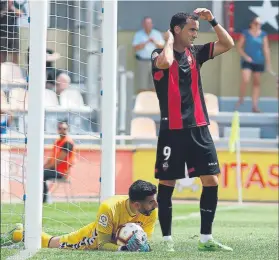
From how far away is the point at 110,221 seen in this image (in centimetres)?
866

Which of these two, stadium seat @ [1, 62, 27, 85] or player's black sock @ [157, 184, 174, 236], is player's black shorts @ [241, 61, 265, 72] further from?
player's black sock @ [157, 184, 174, 236]

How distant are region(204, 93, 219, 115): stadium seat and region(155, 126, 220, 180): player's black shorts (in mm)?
11322

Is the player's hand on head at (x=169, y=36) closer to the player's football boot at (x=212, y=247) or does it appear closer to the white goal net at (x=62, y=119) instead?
the player's football boot at (x=212, y=247)

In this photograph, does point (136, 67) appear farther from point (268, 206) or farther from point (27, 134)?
point (27, 134)

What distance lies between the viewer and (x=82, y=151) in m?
18.2

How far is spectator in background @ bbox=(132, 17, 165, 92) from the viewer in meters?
20.4

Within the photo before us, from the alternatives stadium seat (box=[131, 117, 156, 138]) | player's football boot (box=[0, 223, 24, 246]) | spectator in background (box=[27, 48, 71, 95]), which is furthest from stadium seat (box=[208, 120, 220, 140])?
player's football boot (box=[0, 223, 24, 246])

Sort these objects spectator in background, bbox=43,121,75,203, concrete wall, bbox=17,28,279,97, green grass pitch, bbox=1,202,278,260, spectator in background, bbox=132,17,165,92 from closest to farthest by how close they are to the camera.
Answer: green grass pitch, bbox=1,202,278,260, spectator in background, bbox=43,121,75,203, spectator in background, bbox=132,17,165,92, concrete wall, bbox=17,28,279,97

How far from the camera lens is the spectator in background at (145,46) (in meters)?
20.4

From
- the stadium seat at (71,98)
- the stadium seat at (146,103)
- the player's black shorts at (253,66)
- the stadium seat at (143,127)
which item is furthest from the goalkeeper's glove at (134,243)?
the player's black shorts at (253,66)

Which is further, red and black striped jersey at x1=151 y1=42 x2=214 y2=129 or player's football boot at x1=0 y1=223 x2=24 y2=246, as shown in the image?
player's football boot at x1=0 y1=223 x2=24 y2=246

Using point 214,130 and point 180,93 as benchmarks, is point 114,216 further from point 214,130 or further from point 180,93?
point 214,130

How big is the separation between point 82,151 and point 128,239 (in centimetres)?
956

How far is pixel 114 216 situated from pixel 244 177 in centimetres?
1056
